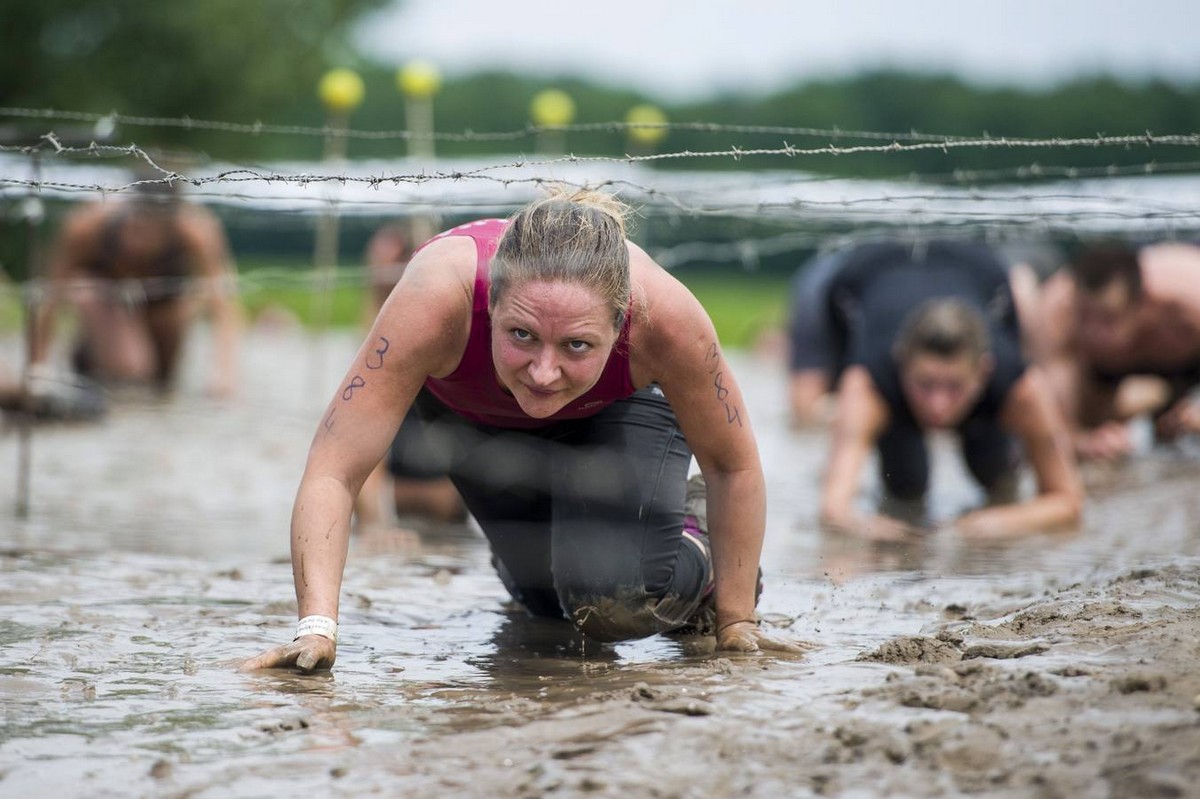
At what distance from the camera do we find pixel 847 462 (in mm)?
6652

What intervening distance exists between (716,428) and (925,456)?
3.94 meters

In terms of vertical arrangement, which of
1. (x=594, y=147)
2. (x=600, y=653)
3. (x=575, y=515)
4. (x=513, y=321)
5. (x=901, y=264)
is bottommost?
(x=600, y=653)

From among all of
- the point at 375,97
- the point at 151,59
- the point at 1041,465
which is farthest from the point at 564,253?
the point at 375,97

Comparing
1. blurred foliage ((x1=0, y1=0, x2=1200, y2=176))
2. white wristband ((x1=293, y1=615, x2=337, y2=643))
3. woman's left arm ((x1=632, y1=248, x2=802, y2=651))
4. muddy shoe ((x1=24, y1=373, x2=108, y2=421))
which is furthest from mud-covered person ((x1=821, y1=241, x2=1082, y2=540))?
muddy shoe ((x1=24, y1=373, x2=108, y2=421))

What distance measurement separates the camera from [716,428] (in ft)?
11.9

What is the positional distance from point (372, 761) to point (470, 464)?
4.59 feet

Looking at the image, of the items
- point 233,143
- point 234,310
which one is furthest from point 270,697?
point 233,143

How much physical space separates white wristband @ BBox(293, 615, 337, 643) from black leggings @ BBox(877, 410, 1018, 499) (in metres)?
4.38

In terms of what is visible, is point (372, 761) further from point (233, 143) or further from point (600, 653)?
point (233, 143)

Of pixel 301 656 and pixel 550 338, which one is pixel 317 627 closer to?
pixel 301 656

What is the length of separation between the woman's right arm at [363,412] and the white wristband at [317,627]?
11mm

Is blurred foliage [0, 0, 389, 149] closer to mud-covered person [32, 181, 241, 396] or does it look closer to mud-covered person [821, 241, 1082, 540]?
mud-covered person [32, 181, 241, 396]

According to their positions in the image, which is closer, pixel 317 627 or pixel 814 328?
pixel 317 627

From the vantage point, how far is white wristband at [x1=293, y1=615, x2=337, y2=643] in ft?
10.9
